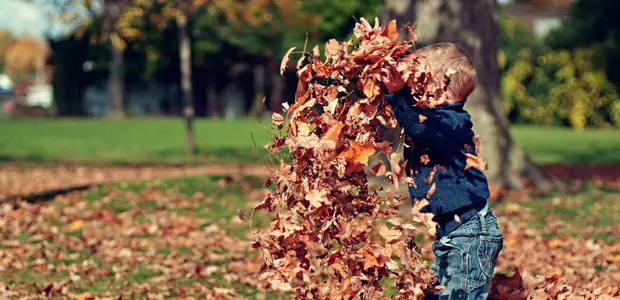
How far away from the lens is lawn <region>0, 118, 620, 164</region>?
61.1ft

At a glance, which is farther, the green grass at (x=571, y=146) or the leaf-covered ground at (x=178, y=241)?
the green grass at (x=571, y=146)

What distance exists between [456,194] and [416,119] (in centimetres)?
41

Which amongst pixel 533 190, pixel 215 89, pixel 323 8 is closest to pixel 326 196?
pixel 533 190

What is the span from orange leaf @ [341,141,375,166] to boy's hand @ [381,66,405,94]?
286mm

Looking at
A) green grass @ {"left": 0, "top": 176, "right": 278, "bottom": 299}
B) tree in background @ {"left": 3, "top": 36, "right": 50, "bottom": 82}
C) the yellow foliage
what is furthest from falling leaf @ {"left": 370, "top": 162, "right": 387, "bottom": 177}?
tree in background @ {"left": 3, "top": 36, "right": 50, "bottom": 82}

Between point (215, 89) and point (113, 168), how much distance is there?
3690 cm

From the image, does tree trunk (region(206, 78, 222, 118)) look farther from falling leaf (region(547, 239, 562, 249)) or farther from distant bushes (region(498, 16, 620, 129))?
falling leaf (region(547, 239, 562, 249))

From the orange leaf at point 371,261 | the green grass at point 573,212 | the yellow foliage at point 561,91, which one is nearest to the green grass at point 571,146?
the yellow foliage at point 561,91

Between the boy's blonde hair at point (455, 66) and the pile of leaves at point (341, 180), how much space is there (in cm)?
22

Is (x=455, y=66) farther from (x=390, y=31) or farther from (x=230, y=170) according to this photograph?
(x=230, y=170)

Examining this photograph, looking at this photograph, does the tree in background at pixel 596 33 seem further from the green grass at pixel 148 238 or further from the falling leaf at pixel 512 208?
the green grass at pixel 148 238

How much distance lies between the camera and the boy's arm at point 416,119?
3.44 meters

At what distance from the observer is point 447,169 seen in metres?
3.60

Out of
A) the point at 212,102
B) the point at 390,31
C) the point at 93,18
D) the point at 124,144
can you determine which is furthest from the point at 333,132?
the point at 212,102
